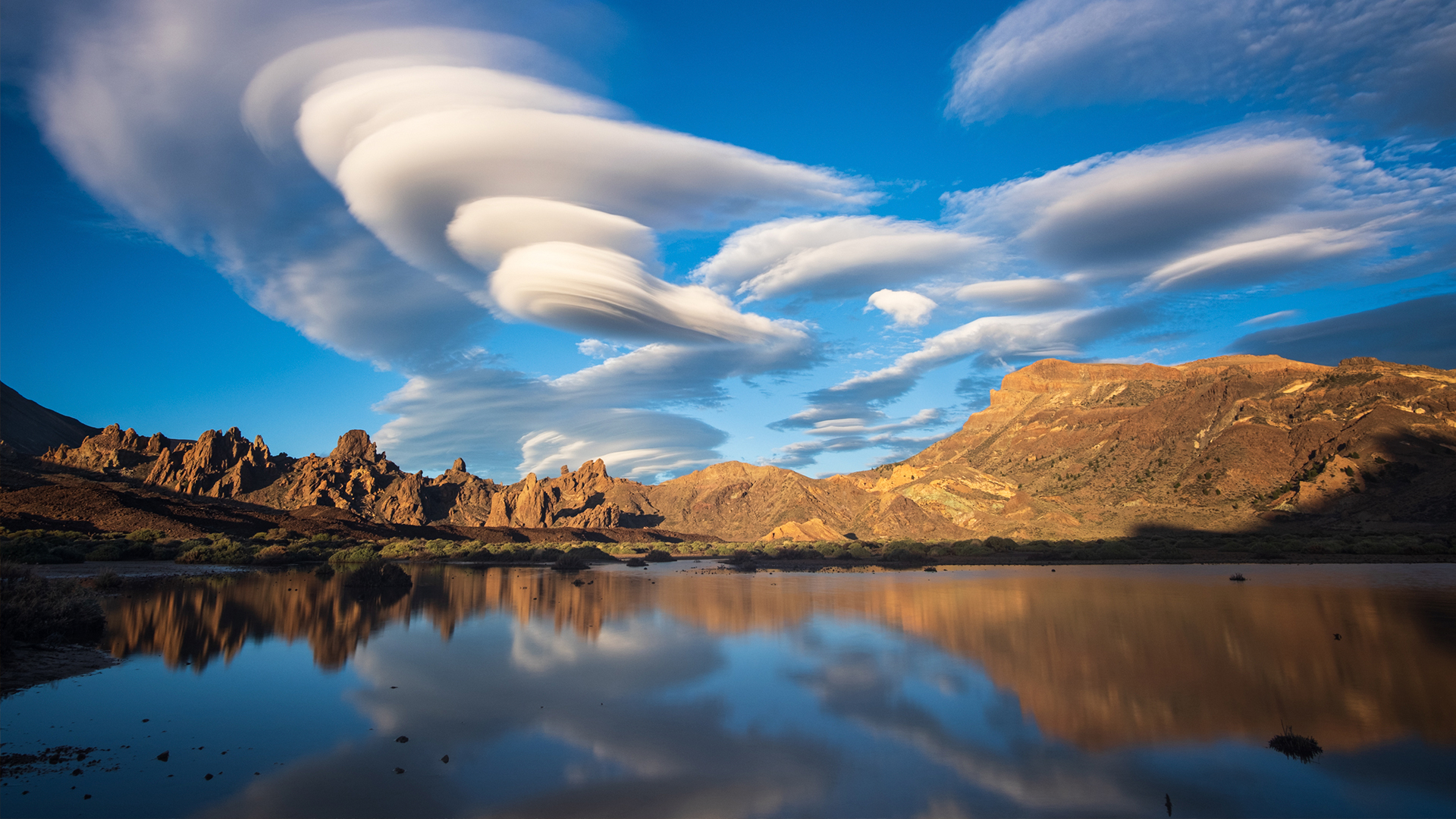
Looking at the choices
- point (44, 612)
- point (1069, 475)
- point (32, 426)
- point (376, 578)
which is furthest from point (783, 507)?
point (32, 426)

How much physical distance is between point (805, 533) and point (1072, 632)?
8076 cm

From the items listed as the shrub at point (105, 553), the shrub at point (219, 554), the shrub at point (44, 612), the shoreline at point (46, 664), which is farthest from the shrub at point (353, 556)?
the shoreline at point (46, 664)

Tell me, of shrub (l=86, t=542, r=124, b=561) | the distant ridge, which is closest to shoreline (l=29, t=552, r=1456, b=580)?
shrub (l=86, t=542, r=124, b=561)

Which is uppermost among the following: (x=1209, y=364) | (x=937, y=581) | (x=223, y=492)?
(x=1209, y=364)

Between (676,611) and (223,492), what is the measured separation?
382 feet

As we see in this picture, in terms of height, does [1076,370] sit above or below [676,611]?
Answer: above

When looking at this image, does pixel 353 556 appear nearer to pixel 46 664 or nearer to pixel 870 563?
pixel 870 563

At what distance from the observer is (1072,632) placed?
17750mm

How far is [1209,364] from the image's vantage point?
19038cm

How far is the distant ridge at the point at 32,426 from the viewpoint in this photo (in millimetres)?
115500

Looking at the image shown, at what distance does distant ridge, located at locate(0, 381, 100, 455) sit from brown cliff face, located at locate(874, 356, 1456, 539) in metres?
155

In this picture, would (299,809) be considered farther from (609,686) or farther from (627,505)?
(627,505)

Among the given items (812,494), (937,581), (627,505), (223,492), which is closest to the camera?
(937,581)

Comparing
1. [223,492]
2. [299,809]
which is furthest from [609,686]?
[223,492]
